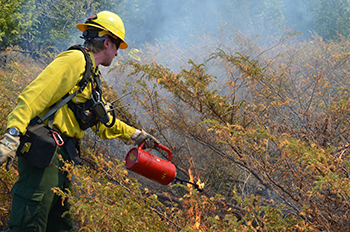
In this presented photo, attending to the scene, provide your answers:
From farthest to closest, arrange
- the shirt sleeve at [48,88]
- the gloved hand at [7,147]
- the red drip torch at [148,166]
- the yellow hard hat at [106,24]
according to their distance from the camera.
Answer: the red drip torch at [148,166]
the yellow hard hat at [106,24]
the shirt sleeve at [48,88]
the gloved hand at [7,147]

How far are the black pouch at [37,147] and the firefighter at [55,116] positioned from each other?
0.32ft

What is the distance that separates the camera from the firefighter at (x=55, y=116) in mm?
1465

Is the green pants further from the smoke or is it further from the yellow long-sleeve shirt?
the smoke

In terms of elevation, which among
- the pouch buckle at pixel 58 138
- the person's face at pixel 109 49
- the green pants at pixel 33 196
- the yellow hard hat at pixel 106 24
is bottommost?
the green pants at pixel 33 196

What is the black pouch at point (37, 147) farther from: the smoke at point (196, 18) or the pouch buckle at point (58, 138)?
the smoke at point (196, 18)

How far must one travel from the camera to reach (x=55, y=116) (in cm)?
171

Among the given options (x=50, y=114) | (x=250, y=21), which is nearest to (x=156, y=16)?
(x=250, y=21)

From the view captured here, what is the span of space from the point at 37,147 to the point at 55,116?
27cm

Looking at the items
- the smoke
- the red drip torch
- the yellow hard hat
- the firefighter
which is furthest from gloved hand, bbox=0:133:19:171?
the smoke

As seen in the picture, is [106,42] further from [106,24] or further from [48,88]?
[48,88]

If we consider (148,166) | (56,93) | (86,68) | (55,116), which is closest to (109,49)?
(86,68)

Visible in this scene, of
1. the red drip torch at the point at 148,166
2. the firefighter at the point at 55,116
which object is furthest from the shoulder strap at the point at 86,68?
the red drip torch at the point at 148,166

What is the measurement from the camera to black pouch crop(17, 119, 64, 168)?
5.05ft

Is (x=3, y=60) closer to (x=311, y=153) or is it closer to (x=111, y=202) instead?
(x=111, y=202)
